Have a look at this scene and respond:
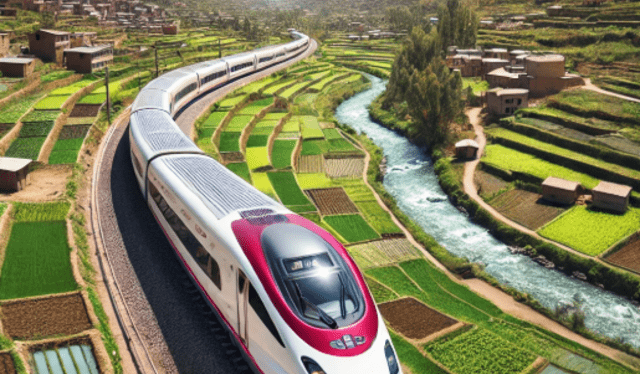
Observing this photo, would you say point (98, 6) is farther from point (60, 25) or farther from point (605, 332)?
point (605, 332)

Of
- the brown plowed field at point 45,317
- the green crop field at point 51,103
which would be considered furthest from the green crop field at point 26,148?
the brown plowed field at point 45,317

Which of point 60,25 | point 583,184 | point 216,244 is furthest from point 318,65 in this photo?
point 216,244

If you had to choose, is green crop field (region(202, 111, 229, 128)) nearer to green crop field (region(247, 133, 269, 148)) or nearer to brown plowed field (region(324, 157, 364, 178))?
green crop field (region(247, 133, 269, 148))

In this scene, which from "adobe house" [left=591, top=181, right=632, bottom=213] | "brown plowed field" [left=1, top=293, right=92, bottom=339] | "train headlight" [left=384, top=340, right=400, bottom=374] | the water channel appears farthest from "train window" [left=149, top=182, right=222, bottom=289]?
"adobe house" [left=591, top=181, right=632, bottom=213]

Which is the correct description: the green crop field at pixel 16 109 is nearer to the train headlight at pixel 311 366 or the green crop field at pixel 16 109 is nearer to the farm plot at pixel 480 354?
the farm plot at pixel 480 354

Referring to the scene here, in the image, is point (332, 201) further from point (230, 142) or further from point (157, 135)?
point (157, 135)

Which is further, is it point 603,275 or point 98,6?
point 98,6
